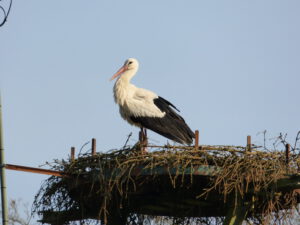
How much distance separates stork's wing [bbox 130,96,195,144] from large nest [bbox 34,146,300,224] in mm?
1149

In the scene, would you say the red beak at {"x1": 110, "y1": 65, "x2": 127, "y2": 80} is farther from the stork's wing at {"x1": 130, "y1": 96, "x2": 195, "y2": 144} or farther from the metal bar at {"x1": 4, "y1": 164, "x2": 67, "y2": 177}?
the metal bar at {"x1": 4, "y1": 164, "x2": 67, "y2": 177}

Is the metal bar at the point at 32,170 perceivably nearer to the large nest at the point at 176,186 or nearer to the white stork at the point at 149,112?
the large nest at the point at 176,186

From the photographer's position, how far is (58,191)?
11047 millimetres

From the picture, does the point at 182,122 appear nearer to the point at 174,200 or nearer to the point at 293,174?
the point at 174,200

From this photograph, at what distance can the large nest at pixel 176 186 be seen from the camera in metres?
9.95

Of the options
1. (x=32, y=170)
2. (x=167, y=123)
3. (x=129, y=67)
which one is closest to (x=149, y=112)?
(x=167, y=123)

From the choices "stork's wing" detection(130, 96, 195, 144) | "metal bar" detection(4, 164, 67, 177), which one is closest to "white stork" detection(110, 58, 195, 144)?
"stork's wing" detection(130, 96, 195, 144)

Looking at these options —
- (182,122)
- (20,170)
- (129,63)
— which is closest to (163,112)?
(182,122)

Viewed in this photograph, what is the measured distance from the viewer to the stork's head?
44.5 feet

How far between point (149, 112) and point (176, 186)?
199cm

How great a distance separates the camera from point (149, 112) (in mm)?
12367

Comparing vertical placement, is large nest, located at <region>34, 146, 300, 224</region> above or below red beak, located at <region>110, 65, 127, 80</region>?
below

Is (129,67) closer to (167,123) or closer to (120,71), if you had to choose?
(120,71)

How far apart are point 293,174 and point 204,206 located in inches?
76.8
